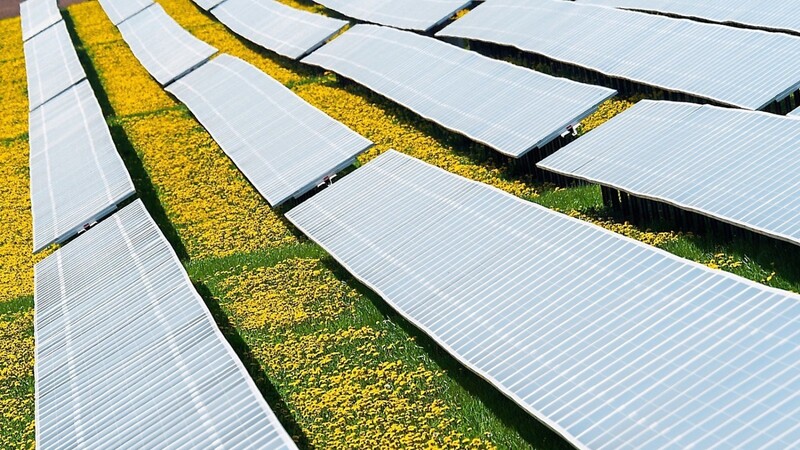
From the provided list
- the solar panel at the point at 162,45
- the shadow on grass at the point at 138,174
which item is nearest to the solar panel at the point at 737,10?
the shadow on grass at the point at 138,174

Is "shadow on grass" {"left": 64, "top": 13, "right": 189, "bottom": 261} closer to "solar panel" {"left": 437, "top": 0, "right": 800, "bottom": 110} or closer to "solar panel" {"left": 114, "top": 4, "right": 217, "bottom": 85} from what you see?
"solar panel" {"left": 114, "top": 4, "right": 217, "bottom": 85}

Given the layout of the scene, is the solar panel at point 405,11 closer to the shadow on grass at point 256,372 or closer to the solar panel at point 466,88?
the solar panel at point 466,88

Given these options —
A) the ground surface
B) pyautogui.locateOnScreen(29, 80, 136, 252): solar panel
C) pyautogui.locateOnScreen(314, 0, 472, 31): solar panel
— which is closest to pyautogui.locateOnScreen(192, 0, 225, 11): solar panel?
pyautogui.locateOnScreen(314, 0, 472, 31): solar panel

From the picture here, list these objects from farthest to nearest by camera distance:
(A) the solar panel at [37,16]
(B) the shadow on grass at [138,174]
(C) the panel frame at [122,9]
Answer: (A) the solar panel at [37,16] < (C) the panel frame at [122,9] < (B) the shadow on grass at [138,174]

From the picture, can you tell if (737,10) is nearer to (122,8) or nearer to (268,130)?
(268,130)

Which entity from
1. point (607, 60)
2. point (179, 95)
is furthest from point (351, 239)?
point (179, 95)

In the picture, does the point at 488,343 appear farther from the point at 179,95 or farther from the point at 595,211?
the point at 179,95
